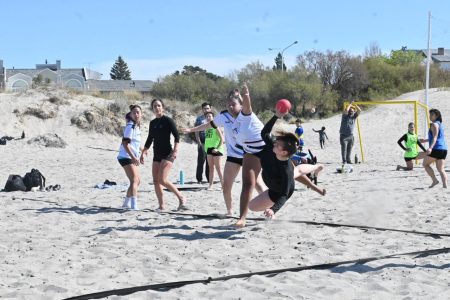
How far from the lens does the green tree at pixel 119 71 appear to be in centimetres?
12219

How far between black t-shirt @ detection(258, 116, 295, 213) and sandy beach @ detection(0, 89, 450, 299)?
0.43 metres

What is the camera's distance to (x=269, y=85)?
50.9 metres

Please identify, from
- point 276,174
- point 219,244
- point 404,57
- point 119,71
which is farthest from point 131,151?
point 119,71

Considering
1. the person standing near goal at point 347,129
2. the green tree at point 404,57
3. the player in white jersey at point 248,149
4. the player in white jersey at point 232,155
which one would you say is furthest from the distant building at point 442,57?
the player in white jersey at point 248,149

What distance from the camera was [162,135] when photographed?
29.2 feet

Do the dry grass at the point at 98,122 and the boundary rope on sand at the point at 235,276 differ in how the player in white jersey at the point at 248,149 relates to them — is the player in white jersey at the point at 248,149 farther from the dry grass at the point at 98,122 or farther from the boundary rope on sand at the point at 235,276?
the dry grass at the point at 98,122

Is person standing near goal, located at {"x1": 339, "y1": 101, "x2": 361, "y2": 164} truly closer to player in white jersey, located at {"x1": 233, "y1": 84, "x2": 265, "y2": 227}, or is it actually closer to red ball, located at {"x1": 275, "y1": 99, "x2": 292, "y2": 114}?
player in white jersey, located at {"x1": 233, "y1": 84, "x2": 265, "y2": 227}

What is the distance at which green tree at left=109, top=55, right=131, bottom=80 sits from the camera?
122 m

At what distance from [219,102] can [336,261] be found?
43132 mm

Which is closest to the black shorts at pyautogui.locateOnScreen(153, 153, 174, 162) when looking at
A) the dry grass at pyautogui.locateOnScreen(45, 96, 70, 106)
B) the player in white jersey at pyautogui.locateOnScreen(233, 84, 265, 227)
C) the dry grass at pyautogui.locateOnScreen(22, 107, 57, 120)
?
the player in white jersey at pyautogui.locateOnScreen(233, 84, 265, 227)

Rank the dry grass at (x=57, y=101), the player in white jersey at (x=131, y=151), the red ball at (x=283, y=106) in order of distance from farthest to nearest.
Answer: the dry grass at (x=57, y=101), the player in white jersey at (x=131, y=151), the red ball at (x=283, y=106)

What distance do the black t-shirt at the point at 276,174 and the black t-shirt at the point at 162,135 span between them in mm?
2040

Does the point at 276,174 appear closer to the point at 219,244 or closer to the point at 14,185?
the point at 219,244

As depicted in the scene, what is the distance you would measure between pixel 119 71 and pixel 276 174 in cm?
11859
